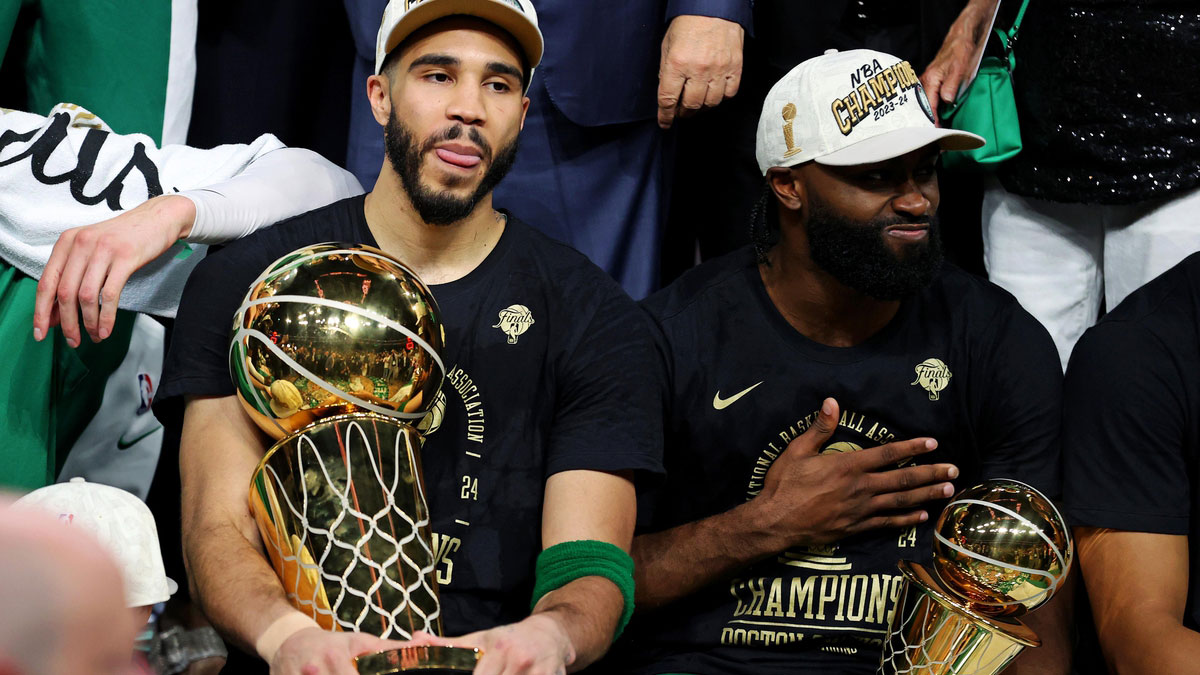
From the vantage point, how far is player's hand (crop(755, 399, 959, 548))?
238 cm

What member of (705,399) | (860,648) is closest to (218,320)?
(705,399)

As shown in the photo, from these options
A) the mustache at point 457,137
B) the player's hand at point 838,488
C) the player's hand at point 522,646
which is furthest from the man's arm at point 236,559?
the player's hand at point 838,488

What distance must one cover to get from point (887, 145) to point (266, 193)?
1.21 meters

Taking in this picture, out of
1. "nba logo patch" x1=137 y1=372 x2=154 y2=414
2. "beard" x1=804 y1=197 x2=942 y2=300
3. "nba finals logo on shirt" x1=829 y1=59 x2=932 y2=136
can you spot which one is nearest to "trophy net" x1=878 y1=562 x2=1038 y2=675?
"beard" x1=804 y1=197 x2=942 y2=300

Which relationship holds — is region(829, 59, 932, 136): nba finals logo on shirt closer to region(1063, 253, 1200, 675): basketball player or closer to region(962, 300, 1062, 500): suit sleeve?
region(962, 300, 1062, 500): suit sleeve

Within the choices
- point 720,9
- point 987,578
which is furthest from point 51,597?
point 720,9

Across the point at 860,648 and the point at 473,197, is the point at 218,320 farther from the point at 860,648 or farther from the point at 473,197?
the point at 860,648

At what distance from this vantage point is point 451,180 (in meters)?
2.30

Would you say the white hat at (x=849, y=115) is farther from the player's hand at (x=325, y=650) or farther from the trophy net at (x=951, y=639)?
the player's hand at (x=325, y=650)

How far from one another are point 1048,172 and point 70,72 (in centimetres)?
209

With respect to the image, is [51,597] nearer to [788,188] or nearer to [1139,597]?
[1139,597]

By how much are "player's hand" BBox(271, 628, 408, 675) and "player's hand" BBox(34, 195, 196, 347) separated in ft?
2.68

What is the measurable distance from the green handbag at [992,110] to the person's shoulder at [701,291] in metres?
0.56

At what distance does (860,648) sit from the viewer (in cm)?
241
